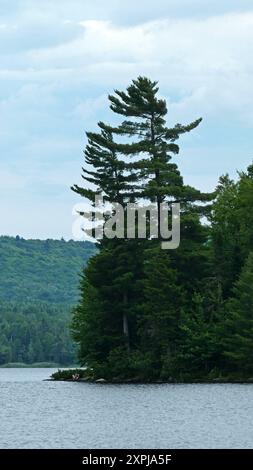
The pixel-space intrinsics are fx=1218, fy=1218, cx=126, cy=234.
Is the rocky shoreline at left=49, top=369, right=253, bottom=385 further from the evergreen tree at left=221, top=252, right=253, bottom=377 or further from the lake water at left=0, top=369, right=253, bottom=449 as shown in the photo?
the lake water at left=0, top=369, right=253, bottom=449

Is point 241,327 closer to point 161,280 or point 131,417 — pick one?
point 161,280

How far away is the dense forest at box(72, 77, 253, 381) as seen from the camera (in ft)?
275

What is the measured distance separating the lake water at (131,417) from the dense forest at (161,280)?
4789 mm

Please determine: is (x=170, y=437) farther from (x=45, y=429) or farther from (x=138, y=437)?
(x=45, y=429)

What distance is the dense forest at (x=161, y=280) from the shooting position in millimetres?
83750

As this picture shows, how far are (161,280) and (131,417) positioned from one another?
2763 centimetres

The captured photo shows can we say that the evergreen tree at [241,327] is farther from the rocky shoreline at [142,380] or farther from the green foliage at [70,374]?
the green foliage at [70,374]

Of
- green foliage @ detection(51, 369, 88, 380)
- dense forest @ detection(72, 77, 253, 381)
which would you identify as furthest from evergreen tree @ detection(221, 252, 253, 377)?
green foliage @ detection(51, 369, 88, 380)

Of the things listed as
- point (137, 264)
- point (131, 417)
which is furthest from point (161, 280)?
point (131, 417)

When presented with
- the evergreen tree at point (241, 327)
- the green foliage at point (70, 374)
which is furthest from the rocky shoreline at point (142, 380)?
the evergreen tree at point (241, 327)

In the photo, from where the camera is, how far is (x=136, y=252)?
89.2 meters

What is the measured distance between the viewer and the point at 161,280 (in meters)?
84.3

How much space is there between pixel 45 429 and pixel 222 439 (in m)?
9.30
